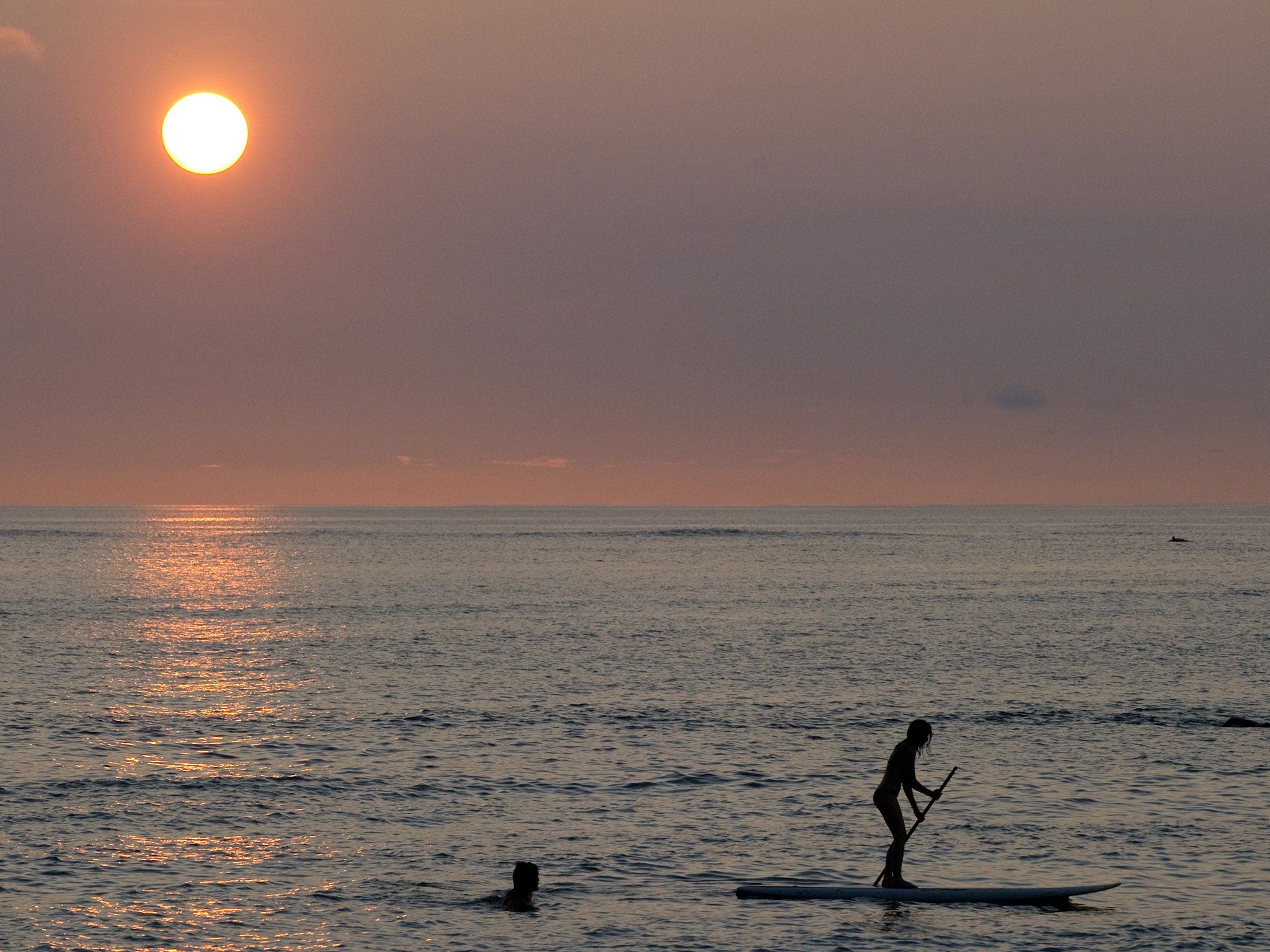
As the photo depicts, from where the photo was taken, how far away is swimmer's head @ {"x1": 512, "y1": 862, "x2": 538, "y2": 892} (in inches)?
955

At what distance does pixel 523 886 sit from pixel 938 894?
7361 millimetres

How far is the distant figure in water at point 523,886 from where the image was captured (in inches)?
949

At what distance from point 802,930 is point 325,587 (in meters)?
101

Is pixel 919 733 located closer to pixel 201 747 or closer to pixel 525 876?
pixel 525 876

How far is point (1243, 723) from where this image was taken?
42250 millimetres

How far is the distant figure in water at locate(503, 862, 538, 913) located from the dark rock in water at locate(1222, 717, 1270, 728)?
2698 cm

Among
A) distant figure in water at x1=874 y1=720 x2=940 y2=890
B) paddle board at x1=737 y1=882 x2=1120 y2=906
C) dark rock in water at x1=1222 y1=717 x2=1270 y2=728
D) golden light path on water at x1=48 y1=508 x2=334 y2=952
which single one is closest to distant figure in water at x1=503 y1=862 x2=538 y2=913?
golden light path on water at x1=48 y1=508 x2=334 y2=952

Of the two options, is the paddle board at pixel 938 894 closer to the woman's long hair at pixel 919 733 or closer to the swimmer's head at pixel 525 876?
the woman's long hair at pixel 919 733

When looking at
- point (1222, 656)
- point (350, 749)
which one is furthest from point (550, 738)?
point (1222, 656)

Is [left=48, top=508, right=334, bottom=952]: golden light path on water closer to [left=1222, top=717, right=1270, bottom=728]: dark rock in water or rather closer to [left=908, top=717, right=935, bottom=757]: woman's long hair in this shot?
[left=908, top=717, right=935, bottom=757]: woman's long hair

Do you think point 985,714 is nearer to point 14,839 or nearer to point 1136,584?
point 14,839

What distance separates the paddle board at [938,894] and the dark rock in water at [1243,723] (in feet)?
67.1

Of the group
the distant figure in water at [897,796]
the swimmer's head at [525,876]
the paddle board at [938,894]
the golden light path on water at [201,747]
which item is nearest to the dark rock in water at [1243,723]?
the paddle board at [938,894]

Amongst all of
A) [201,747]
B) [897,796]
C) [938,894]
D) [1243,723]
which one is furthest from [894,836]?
[1243,723]
